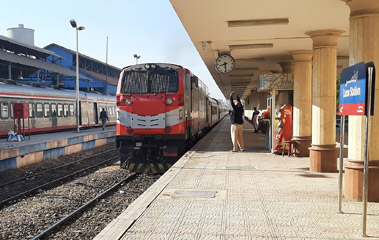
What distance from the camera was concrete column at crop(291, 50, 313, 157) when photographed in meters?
12.3

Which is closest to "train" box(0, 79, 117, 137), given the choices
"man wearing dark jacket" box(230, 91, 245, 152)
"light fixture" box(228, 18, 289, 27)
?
"man wearing dark jacket" box(230, 91, 245, 152)

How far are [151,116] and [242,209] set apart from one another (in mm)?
6177

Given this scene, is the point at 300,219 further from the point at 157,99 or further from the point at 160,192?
the point at 157,99

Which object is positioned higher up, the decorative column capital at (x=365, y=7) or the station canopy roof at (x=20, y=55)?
the station canopy roof at (x=20, y=55)

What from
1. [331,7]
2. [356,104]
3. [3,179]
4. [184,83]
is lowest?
[3,179]

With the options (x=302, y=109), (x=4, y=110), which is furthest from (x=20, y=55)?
(x=302, y=109)

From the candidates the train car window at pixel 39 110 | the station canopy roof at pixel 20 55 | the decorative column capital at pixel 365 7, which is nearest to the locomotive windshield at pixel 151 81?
the decorative column capital at pixel 365 7

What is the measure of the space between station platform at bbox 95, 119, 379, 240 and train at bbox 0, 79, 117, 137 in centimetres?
1254

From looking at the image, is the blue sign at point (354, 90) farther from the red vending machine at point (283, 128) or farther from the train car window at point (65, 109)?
the train car window at point (65, 109)

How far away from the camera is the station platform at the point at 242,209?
15.7ft

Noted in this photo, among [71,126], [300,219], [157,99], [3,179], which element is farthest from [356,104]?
[71,126]

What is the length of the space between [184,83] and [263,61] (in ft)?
18.9

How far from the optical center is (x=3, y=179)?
40.1 ft

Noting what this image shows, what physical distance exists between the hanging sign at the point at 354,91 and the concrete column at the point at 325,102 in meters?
3.88
